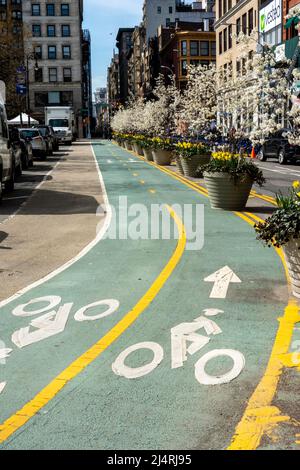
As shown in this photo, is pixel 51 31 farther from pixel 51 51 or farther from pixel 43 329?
pixel 43 329

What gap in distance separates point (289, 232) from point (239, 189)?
25.0ft

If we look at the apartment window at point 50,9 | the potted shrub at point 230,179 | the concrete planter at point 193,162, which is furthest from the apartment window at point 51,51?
the potted shrub at point 230,179

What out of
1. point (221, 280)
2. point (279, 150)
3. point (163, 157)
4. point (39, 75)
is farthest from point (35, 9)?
point (221, 280)

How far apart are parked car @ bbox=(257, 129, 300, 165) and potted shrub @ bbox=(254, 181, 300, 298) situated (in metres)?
26.3

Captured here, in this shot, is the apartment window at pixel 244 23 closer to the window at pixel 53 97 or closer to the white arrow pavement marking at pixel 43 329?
the window at pixel 53 97

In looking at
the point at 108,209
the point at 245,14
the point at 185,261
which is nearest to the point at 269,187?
the point at 108,209

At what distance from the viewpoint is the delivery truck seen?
62.4 m

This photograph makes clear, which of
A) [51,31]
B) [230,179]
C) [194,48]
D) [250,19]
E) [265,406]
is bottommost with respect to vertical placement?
[265,406]

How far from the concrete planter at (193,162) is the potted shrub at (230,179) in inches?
366

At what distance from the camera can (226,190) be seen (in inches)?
565

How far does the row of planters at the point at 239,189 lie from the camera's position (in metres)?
6.86

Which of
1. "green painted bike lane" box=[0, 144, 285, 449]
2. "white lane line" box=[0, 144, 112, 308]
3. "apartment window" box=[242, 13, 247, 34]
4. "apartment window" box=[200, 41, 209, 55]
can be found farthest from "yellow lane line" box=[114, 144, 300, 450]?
"apartment window" box=[200, 41, 209, 55]

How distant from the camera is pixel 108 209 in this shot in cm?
1518

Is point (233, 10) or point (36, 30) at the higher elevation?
point (36, 30)
